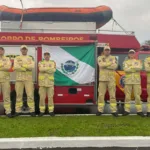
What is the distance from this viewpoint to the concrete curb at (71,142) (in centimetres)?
557

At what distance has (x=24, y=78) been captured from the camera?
8.11m

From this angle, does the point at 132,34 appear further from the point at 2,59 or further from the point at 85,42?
the point at 2,59

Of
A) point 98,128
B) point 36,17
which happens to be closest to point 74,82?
point 98,128

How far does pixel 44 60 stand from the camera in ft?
27.4

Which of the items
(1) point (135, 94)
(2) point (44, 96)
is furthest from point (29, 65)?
(1) point (135, 94)

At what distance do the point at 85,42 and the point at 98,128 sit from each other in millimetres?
3087

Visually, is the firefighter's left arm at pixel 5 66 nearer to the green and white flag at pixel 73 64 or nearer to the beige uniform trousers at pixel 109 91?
the green and white flag at pixel 73 64

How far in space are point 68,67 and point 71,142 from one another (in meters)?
3.54

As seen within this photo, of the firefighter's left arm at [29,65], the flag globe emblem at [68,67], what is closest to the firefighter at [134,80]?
the flag globe emblem at [68,67]

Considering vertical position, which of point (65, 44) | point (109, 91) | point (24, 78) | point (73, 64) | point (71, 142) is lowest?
point (71, 142)

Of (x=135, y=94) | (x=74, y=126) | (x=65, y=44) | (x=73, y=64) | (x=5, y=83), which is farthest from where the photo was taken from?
(x=65, y=44)

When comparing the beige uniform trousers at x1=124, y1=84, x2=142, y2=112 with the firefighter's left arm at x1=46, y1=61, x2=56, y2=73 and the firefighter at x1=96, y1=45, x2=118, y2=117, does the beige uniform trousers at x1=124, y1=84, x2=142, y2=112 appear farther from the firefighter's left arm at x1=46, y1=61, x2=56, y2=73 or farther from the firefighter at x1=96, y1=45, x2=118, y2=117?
the firefighter's left arm at x1=46, y1=61, x2=56, y2=73

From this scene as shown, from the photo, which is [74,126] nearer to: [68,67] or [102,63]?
[102,63]

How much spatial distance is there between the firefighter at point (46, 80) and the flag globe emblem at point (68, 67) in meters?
0.64
